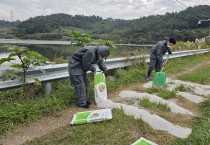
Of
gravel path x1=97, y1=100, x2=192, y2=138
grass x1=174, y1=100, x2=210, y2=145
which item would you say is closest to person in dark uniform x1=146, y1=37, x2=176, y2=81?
grass x1=174, y1=100, x2=210, y2=145

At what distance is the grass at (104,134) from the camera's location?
3.48 metres

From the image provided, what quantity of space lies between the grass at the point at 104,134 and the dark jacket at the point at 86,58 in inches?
51.4

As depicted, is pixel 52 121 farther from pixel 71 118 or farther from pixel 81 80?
pixel 81 80

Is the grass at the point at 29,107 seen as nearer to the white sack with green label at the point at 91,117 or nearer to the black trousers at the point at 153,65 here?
the white sack with green label at the point at 91,117

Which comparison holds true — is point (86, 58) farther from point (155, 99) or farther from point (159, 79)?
point (159, 79)

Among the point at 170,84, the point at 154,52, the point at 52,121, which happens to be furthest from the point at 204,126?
the point at 154,52

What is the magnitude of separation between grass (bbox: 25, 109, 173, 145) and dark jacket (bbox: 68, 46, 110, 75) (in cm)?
131

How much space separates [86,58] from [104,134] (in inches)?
68.9

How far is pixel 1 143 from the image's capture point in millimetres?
3533

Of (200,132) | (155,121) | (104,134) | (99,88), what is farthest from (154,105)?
(104,134)

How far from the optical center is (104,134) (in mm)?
3633

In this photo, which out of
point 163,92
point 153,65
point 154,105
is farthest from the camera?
point 153,65

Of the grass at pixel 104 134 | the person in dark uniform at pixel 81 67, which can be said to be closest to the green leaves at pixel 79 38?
the person in dark uniform at pixel 81 67

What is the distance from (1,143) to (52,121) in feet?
3.21
